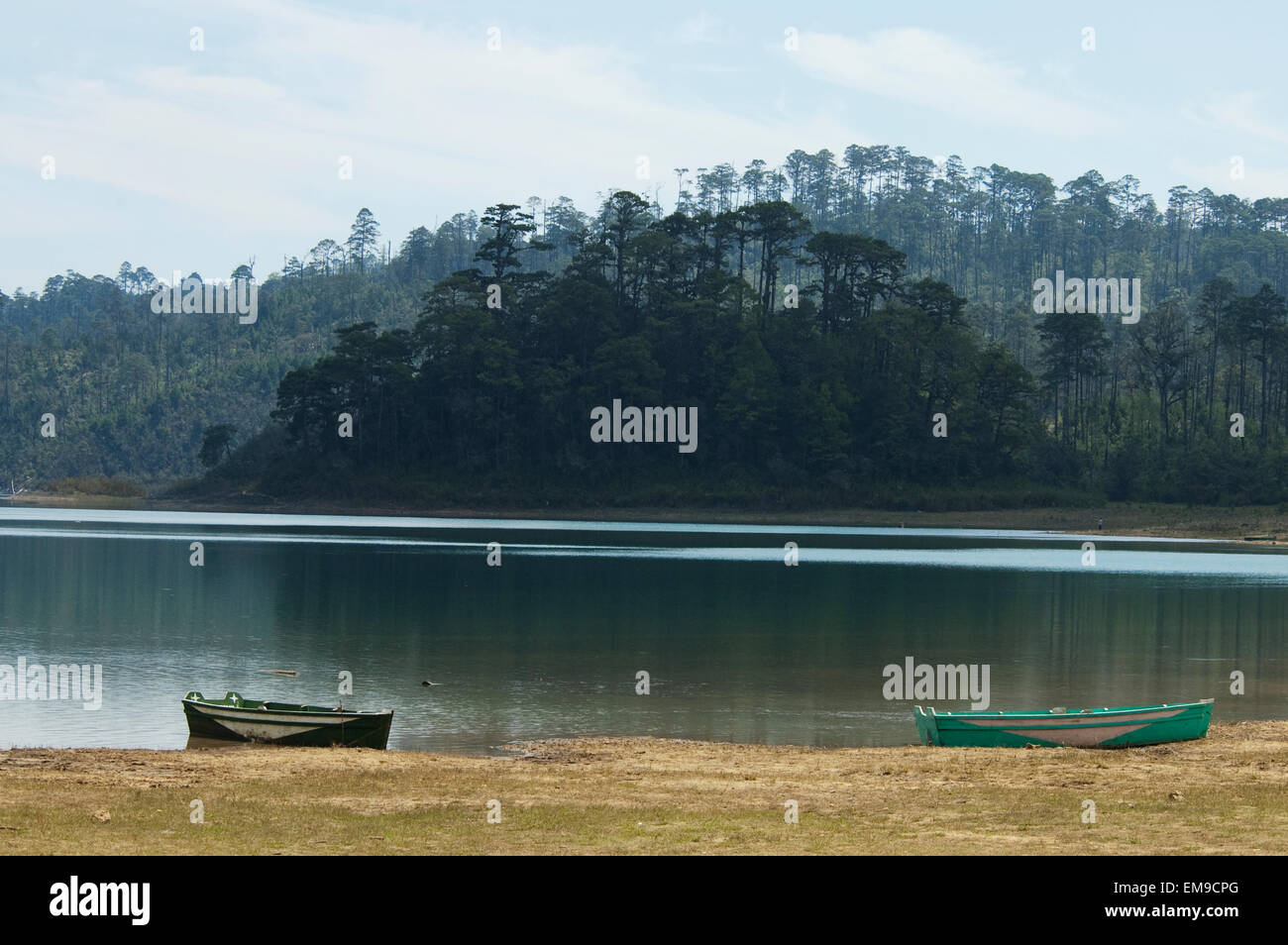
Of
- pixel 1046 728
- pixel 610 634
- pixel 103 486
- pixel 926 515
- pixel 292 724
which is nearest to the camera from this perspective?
pixel 292 724

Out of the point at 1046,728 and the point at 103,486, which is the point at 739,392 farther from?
the point at 1046,728

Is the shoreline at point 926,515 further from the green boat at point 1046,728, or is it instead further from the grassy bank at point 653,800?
the grassy bank at point 653,800

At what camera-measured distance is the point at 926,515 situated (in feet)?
427

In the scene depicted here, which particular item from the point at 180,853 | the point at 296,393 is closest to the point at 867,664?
the point at 180,853

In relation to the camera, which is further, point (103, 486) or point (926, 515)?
point (103, 486)

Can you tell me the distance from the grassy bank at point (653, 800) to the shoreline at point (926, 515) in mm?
93937

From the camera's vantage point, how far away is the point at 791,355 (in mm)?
140875

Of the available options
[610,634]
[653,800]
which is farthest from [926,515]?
[653,800]

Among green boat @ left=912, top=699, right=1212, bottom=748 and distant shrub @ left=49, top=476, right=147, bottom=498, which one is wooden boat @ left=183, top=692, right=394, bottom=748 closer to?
green boat @ left=912, top=699, right=1212, bottom=748

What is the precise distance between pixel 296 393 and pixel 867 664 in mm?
115875

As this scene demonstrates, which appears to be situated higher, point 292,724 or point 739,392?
point 739,392

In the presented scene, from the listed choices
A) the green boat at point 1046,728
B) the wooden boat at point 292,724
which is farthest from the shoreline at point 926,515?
the wooden boat at point 292,724

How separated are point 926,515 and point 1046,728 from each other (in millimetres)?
109158

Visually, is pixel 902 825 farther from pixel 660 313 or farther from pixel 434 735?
pixel 660 313
